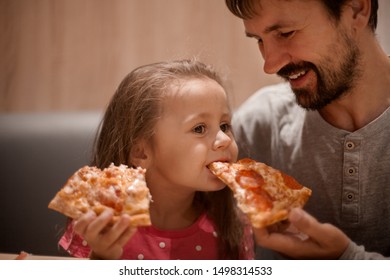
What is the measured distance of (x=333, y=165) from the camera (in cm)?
126

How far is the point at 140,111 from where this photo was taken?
1.16 m

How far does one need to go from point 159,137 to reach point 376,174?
0.49 meters

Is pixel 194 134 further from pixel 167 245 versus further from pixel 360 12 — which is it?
pixel 360 12

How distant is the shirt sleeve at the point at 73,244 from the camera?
1.14m

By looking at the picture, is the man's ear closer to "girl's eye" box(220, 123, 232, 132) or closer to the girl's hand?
"girl's eye" box(220, 123, 232, 132)

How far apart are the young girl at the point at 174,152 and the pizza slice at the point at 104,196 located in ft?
0.37

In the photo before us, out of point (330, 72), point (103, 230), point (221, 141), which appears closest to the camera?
point (103, 230)

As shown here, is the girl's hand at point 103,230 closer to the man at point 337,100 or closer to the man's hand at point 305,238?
the man's hand at point 305,238

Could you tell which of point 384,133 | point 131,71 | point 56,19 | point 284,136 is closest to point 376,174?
point 384,133

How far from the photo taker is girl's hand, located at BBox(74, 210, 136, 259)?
0.94 meters

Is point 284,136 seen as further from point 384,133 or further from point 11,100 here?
point 11,100

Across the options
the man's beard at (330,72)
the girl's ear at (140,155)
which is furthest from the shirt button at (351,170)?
the girl's ear at (140,155)

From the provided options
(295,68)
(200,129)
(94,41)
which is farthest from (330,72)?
(94,41)

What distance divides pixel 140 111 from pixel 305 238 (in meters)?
0.42
